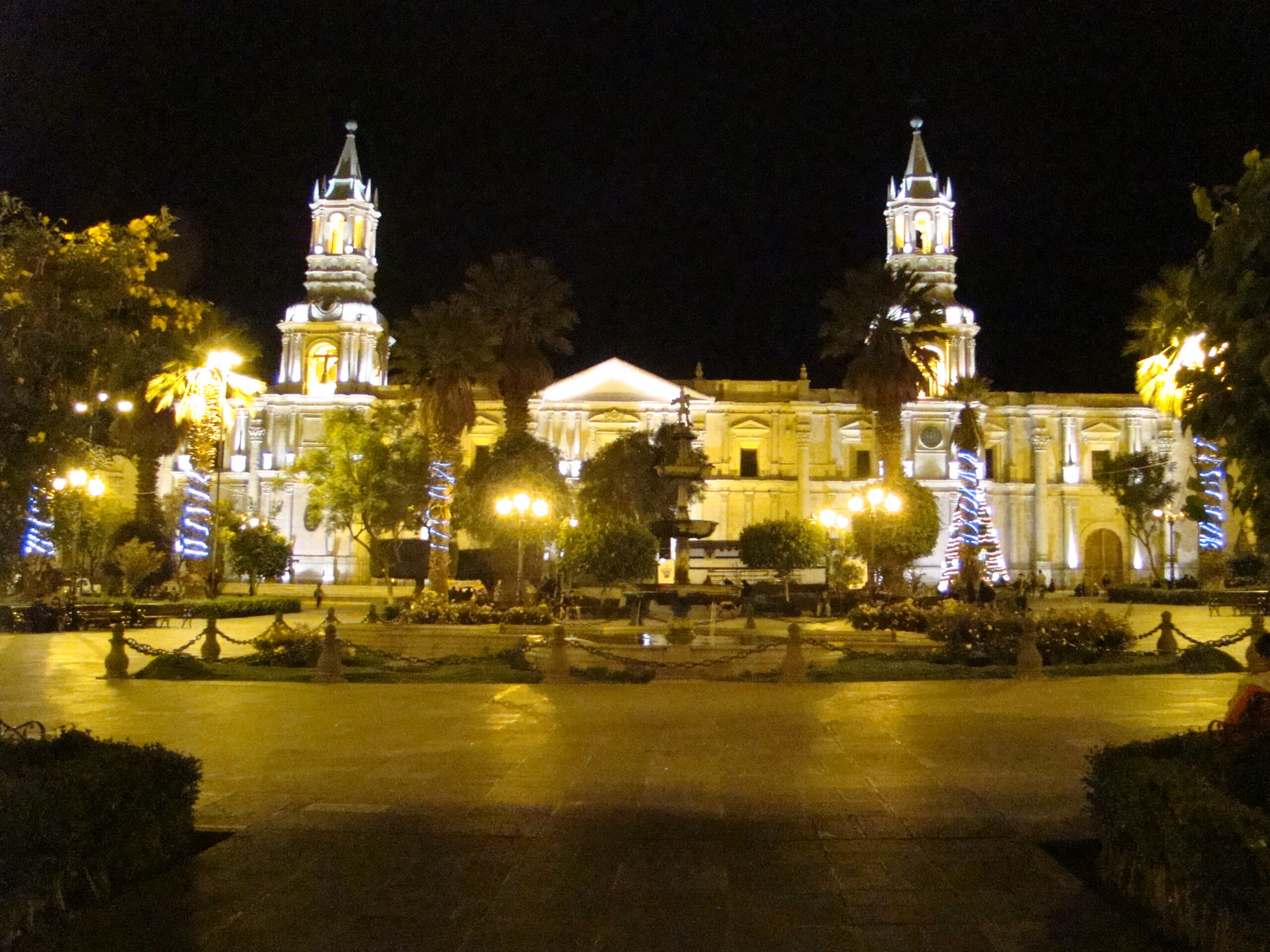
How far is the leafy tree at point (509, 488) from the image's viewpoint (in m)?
31.8

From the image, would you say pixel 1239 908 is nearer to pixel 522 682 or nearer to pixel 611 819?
pixel 611 819

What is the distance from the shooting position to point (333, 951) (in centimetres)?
474

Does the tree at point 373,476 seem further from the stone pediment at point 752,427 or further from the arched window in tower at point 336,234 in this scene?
the stone pediment at point 752,427

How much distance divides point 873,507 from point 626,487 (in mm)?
10032

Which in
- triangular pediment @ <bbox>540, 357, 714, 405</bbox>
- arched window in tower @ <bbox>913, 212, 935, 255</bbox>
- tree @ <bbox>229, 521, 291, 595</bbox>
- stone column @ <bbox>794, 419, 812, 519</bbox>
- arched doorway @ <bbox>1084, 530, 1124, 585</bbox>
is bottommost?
tree @ <bbox>229, 521, 291, 595</bbox>

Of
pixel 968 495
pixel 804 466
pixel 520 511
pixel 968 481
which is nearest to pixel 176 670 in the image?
pixel 520 511

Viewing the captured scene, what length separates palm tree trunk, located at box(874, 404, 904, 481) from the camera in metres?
34.1

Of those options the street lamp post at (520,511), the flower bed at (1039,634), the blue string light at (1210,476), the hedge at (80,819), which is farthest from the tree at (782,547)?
the hedge at (80,819)

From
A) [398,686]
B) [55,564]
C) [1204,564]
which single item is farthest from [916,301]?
[55,564]

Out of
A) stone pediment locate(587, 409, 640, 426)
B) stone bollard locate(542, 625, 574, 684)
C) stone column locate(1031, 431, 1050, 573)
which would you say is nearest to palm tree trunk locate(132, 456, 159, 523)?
stone bollard locate(542, 625, 574, 684)

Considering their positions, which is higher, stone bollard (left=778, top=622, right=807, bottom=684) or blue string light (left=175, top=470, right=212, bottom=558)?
blue string light (left=175, top=470, right=212, bottom=558)

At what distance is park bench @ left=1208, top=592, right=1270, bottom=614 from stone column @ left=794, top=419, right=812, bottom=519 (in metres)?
21.6

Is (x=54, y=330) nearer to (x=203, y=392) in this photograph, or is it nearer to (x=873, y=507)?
(x=203, y=392)

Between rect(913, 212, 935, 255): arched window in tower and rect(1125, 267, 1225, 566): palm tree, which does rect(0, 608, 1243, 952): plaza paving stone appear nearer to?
rect(1125, 267, 1225, 566): palm tree
